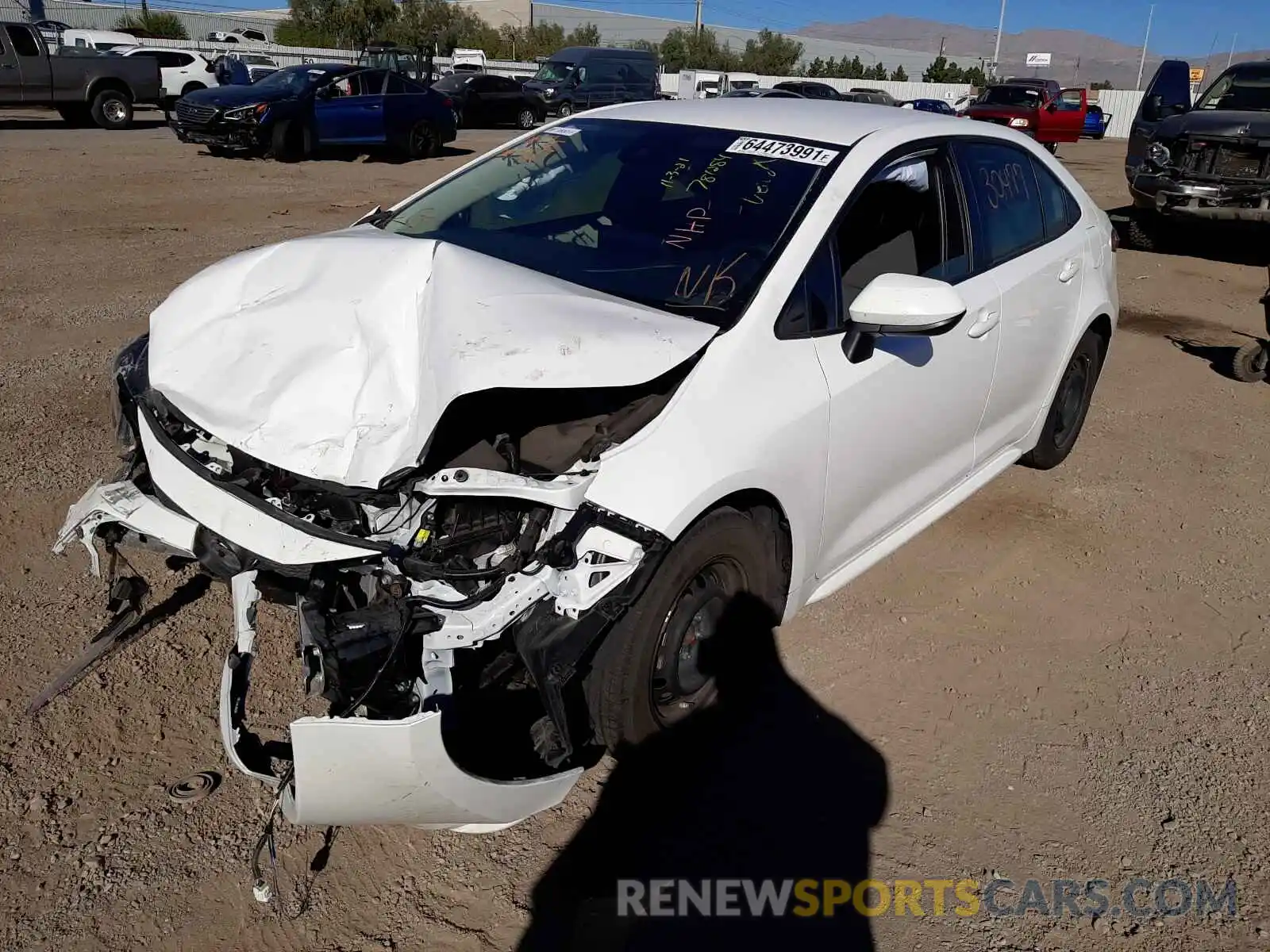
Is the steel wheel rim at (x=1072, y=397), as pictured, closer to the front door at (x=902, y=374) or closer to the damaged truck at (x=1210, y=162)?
the front door at (x=902, y=374)

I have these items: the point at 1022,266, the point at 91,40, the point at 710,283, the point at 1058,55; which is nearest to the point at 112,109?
the point at 91,40

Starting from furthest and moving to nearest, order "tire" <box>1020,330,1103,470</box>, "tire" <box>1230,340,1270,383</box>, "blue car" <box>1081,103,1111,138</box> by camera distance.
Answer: "blue car" <box>1081,103,1111,138</box> → "tire" <box>1230,340,1270,383</box> → "tire" <box>1020,330,1103,470</box>

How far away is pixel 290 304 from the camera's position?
2795mm

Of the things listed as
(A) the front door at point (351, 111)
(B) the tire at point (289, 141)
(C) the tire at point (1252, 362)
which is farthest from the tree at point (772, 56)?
(C) the tire at point (1252, 362)

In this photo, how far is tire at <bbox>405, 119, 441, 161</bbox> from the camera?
18.0 meters

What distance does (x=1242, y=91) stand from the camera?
11.4 m

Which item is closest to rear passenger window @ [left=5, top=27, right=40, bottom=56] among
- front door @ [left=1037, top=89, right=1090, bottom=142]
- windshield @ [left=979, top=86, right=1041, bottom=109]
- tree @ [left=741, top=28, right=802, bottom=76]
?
windshield @ [left=979, top=86, right=1041, bottom=109]

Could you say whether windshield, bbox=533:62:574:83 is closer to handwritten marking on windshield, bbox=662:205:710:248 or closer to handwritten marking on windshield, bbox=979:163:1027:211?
handwritten marking on windshield, bbox=979:163:1027:211

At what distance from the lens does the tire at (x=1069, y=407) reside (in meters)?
4.86

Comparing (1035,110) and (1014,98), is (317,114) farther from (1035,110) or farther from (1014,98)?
(1014,98)

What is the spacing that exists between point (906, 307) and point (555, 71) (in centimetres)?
2728

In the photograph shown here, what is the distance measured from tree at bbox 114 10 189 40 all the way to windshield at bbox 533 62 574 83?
2961 cm

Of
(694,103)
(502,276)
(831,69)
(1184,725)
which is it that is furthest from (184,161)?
(831,69)

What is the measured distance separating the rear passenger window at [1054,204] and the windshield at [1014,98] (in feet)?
77.7
